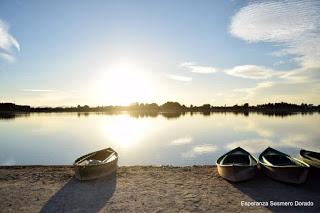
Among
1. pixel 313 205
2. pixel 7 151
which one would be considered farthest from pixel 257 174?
pixel 7 151

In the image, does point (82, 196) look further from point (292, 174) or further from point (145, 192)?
point (292, 174)

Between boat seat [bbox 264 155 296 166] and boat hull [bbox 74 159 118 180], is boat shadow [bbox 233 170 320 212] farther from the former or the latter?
boat hull [bbox 74 159 118 180]

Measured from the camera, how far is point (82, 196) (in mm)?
14008

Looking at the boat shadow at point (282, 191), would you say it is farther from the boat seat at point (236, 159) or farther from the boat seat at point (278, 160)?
the boat seat at point (236, 159)

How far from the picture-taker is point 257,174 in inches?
671

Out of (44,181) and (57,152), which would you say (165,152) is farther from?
(44,181)

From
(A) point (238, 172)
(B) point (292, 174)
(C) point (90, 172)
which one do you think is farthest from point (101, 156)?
(B) point (292, 174)

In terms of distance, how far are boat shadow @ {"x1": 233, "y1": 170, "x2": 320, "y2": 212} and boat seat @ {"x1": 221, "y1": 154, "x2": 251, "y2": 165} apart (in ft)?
5.95

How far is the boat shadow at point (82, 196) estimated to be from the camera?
492 inches

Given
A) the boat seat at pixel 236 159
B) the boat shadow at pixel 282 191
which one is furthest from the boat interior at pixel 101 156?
the boat shadow at pixel 282 191

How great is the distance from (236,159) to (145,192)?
7.30 meters

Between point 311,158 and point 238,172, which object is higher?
point 311,158

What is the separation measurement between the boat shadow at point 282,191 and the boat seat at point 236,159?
5.95ft

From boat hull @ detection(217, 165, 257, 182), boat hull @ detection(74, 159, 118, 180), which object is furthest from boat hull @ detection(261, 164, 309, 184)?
boat hull @ detection(74, 159, 118, 180)
